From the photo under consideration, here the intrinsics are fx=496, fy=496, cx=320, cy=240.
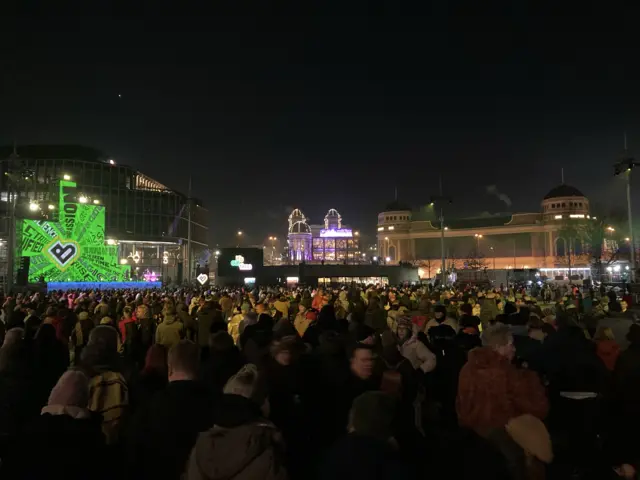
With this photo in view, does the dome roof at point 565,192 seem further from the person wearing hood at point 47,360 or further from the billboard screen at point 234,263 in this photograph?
the person wearing hood at point 47,360

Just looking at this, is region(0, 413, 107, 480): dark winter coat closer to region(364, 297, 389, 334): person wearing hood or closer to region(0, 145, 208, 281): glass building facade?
region(364, 297, 389, 334): person wearing hood

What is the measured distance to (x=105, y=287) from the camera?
35625 millimetres

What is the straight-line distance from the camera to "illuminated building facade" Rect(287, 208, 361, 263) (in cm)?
11769

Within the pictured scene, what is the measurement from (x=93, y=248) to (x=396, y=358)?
41.3 metres

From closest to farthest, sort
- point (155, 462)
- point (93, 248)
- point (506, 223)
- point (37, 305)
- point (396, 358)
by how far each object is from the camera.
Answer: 1. point (155, 462)
2. point (396, 358)
3. point (37, 305)
4. point (93, 248)
5. point (506, 223)

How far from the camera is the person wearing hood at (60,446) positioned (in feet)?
9.87

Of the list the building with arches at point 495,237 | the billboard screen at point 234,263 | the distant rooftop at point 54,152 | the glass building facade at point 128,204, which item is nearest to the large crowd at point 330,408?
the billboard screen at point 234,263

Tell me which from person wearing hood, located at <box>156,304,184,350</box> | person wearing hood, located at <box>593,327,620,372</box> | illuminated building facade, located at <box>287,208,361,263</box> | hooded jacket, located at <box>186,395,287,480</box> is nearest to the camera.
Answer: hooded jacket, located at <box>186,395,287,480</box>

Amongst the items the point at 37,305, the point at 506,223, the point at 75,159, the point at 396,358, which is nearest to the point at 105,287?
the point at 37,305

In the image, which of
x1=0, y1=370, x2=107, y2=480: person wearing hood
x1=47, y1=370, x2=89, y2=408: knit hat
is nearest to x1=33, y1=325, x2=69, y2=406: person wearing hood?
x1=47, y1=370, x2=89, y2=408: knit hat

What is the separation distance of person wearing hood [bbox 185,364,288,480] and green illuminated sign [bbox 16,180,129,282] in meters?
39.6

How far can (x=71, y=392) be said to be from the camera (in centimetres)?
345

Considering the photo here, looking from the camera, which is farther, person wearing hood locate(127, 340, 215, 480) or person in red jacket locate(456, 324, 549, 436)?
person in red jacket locate(456, 324, 549, 436)

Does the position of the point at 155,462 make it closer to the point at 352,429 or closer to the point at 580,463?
the point at 352,429
